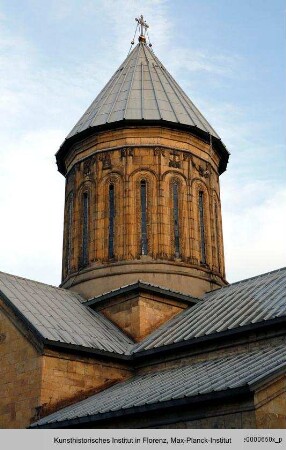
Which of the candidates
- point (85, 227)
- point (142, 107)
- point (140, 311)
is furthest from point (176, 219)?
point (142, 107)

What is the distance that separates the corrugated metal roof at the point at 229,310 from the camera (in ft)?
46.0

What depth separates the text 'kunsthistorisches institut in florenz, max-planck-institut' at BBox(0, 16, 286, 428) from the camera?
1178 centimetres

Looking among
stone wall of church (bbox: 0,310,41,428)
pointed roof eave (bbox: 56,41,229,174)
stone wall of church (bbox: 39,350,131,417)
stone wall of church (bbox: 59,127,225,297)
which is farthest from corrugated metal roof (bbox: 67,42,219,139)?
stone wall of church (bbox: 39,350,131,417)

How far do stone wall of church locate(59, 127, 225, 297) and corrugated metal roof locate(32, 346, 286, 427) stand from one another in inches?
168

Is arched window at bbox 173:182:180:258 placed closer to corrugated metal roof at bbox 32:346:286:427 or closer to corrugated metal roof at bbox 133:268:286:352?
corrugated metal roof at bbox 133:268:286:352

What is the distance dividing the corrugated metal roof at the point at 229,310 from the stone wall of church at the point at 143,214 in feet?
5.32

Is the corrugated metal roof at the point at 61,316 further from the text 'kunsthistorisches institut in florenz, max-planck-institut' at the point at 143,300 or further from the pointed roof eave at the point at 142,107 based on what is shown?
the pointed roof eave at the point at 142,107

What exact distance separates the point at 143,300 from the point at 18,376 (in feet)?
12.3

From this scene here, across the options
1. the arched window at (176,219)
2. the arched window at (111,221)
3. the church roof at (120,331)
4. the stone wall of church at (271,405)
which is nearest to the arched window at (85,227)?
the arched window at (111,221)

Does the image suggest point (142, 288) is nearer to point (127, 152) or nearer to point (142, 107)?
point (127, 152)
